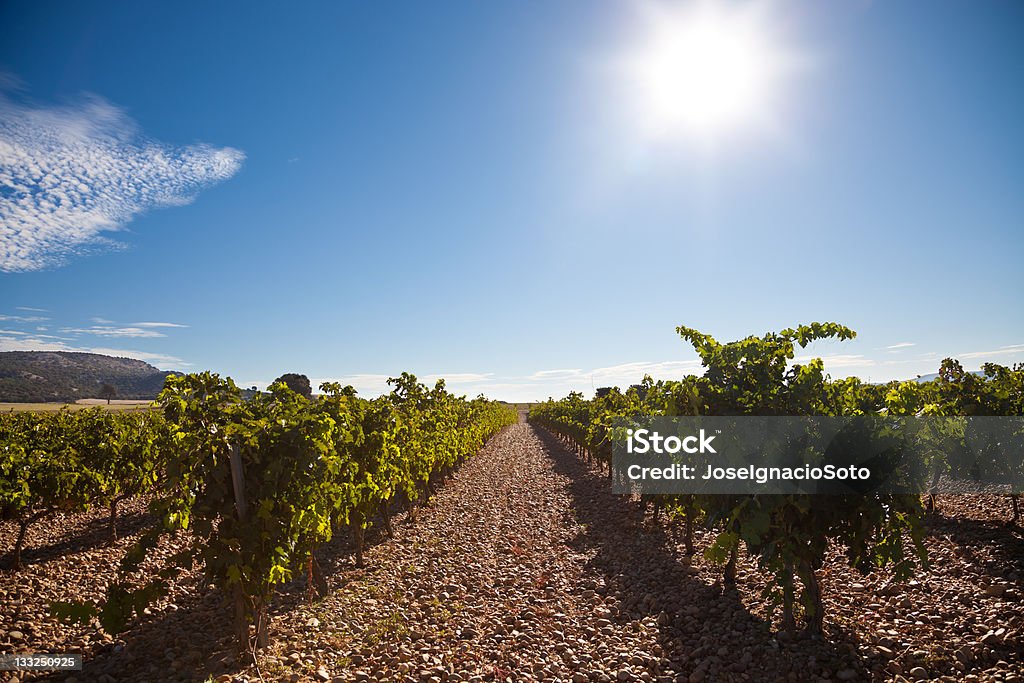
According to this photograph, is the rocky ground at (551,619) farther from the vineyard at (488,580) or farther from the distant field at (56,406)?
the distant field at (56,406)

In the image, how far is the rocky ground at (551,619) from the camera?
6.93m

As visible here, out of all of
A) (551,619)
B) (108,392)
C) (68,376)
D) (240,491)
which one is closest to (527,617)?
(551,619)

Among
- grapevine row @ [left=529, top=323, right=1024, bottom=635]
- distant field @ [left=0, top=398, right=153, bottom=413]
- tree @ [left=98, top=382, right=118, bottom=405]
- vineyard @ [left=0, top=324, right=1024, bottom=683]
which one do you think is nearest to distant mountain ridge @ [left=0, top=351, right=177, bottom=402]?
tree @ [left=98, top=382, right=118, bottom=405]

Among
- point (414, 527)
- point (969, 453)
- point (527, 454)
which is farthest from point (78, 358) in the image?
point (969, 453)

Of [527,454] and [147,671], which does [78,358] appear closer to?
[527,454]

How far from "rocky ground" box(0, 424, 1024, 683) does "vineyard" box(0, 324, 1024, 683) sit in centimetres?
5

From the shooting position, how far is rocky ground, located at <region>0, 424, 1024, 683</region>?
693 cm

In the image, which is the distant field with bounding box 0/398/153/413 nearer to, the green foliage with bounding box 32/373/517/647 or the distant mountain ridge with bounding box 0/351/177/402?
the distant mountain ridge with bounding box 0/351/177/402

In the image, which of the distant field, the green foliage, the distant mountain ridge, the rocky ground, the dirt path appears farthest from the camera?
the distant mountain ridge

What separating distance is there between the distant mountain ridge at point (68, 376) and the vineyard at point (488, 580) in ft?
426

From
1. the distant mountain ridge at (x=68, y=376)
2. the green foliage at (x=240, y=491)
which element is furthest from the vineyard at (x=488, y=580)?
the distant mountain ridge at (x=68, y=376)

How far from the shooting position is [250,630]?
23.9 feet

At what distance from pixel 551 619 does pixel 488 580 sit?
2.31m

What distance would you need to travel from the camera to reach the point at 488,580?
10758 mm
